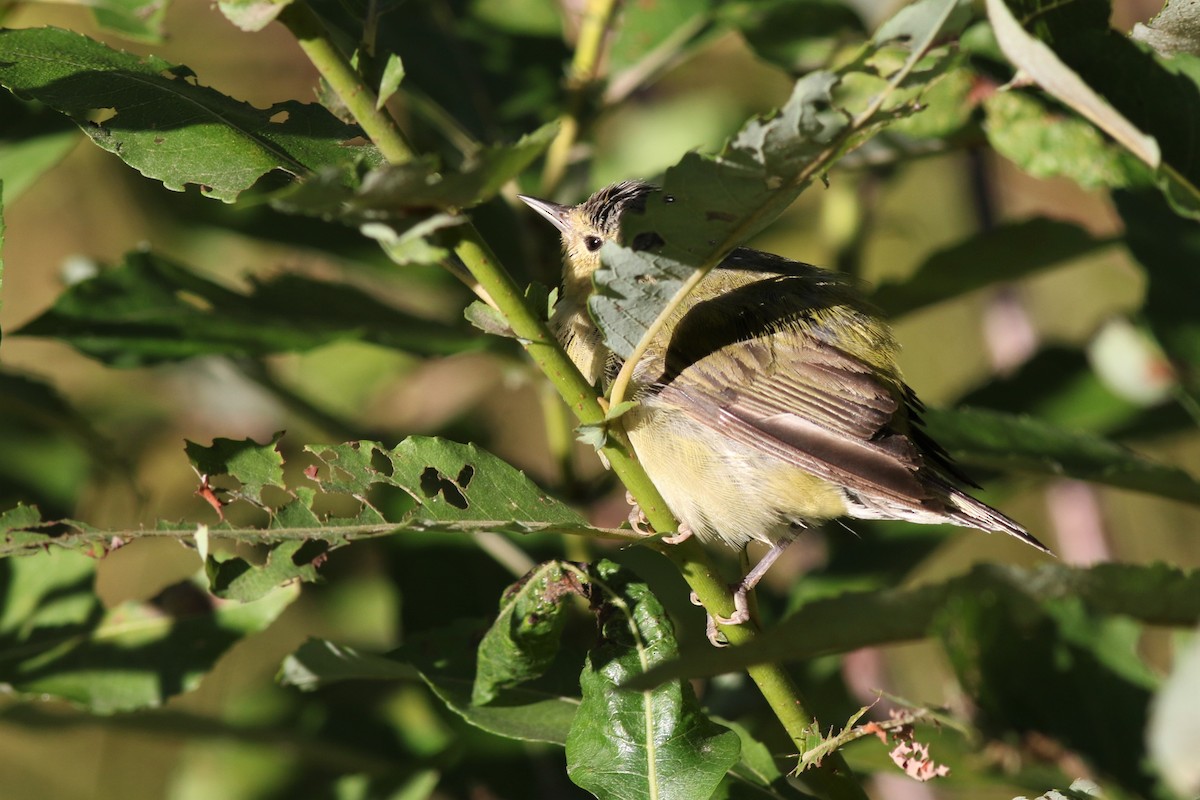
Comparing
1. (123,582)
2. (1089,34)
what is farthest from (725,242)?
(123,582)

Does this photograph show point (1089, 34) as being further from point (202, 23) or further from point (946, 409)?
point (202, 23)

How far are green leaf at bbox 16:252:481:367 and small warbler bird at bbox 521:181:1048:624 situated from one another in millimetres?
497

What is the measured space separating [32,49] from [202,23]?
12.6ft

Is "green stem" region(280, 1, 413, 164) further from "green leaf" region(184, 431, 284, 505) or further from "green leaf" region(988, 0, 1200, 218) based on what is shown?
"green leaf" region(988, 0, 1200, 218)

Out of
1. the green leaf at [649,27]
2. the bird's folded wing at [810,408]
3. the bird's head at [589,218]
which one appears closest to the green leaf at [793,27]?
the green leaf at [649,27]

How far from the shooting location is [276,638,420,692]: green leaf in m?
2.13

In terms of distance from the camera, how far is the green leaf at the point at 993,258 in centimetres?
312

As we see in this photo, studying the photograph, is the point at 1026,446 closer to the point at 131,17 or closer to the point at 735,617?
the point at 735,617

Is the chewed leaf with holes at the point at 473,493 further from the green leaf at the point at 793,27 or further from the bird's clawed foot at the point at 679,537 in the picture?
the green leaf at the point at 793,27

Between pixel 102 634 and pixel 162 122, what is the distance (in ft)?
4.24

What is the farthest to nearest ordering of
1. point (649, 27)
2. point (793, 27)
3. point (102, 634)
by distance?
point (649, 27)
point (793, 27)
point (102, 634)

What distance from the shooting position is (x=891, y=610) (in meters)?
1.31

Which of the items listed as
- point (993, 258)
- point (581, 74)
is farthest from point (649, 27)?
point (993, 258)

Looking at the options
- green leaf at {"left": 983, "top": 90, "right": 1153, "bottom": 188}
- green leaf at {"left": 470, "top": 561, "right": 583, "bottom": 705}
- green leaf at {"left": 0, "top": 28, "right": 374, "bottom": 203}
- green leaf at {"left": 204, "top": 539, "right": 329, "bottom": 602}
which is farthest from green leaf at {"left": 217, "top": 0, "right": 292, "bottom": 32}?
green leaf at {"left": 983, "top": 90, "right": 1153, "bottom": 188}
